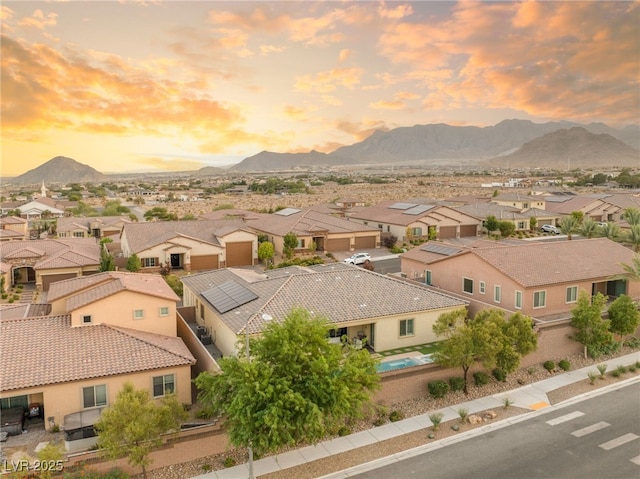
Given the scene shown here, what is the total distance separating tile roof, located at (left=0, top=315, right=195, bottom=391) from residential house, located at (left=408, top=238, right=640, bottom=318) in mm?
23509

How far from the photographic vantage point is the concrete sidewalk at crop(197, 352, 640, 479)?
850 inches

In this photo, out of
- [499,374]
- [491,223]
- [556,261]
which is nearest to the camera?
[499,374]

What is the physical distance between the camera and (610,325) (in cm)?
3481

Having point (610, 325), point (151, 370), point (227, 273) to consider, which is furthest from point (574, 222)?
point (151, 370)

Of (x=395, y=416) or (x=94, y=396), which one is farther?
(x=395, y=416)

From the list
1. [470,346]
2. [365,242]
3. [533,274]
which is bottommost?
[470,346]

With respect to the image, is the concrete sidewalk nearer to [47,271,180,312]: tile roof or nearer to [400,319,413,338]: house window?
[400,319,413,338]: house window

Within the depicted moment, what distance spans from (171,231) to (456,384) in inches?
1626

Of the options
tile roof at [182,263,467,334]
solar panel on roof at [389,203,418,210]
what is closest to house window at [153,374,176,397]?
tile roof at [182,263,467,334]

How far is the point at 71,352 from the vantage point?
2517 cm

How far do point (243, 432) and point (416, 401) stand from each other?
38.8 ft

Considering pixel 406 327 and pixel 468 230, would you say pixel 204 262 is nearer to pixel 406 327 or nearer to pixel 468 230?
pixel 406 327

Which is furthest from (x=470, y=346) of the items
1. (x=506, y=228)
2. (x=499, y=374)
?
(x=506, y=228)

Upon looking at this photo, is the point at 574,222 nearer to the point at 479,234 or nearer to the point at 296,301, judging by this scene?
the point at 479,234
